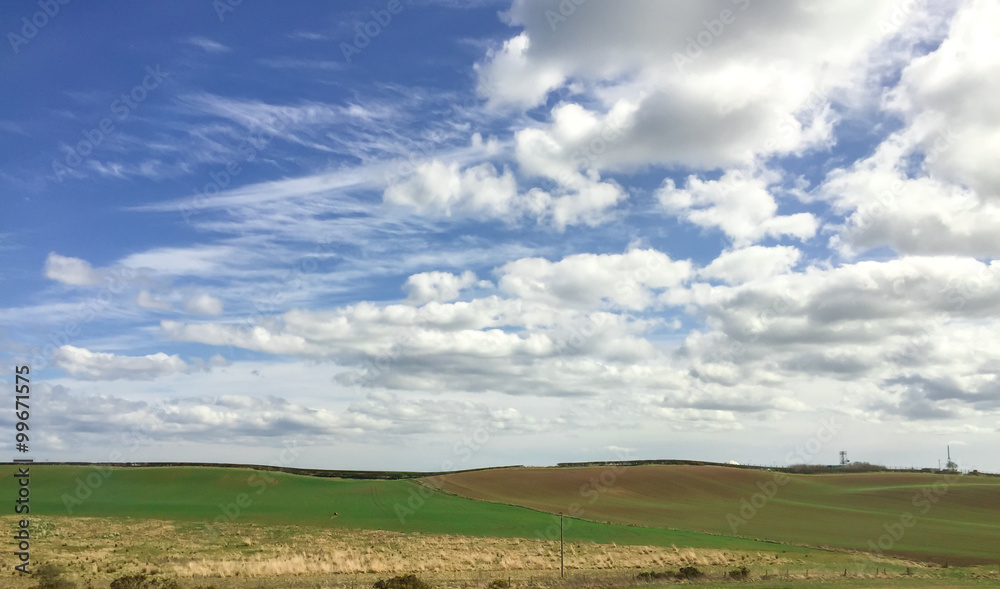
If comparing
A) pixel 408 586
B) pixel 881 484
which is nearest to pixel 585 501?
pixel 408 586

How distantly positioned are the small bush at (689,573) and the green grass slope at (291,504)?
61.1 ft

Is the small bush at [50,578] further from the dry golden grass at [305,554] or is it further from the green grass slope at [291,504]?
the green grass slope at [291,504]

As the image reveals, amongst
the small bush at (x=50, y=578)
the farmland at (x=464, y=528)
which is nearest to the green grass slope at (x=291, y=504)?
the farmland at (x=464, y=528)

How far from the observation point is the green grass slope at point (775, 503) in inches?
2844

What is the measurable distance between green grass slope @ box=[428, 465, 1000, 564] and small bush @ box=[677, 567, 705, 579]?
28.7 m

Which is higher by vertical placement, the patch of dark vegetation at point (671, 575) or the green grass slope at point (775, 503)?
the patch of dark vegetation at point (671, 575)

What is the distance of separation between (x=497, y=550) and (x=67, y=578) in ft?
95.7

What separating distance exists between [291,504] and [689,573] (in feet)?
223

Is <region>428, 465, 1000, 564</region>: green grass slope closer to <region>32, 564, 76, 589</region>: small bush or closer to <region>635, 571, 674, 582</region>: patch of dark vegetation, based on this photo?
<region>635, 571, 674, 582</region>: patch of dark vegetation

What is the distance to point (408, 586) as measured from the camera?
1366 inches

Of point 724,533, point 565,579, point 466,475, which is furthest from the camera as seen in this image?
point 466,475

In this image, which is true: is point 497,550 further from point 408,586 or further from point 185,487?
point 185,487

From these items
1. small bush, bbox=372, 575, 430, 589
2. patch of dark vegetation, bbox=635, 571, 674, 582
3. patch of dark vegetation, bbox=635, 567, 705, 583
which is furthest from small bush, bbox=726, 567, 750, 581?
small bush, bbox=372, 575, 430, 589

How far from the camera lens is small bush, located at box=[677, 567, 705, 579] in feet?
137
